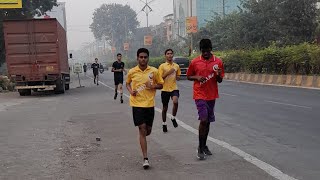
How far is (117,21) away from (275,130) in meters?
120

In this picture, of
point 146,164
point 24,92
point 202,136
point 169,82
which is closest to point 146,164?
point 146,164

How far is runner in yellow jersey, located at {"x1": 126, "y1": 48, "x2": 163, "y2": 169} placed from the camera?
20.9 ft

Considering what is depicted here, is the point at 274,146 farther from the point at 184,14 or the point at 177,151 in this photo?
the point at 184,14

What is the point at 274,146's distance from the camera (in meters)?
7.47

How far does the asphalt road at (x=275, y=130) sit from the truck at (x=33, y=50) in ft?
29.6

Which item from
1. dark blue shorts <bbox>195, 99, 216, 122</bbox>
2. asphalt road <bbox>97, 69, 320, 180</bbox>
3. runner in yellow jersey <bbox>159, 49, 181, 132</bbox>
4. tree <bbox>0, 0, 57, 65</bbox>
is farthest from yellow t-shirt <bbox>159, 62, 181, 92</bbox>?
tree <bbox>0, 0, 57, 65</bbox>

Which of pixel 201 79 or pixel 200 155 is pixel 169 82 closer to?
pixel 201 79

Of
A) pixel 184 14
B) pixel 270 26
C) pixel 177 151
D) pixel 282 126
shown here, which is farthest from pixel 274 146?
pixel 184 14

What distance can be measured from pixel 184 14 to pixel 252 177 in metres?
96.2

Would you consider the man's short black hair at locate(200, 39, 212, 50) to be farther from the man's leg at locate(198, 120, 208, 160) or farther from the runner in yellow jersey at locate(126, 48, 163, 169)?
the man's leg at locate(198, 120, 208, 160)

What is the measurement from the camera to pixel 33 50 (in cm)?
2155

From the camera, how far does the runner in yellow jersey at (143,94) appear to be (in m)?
6.37

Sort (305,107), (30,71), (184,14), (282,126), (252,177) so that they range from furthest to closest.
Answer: (184,14) < (30,71) < (305,107) < (282,126) < (252,177)

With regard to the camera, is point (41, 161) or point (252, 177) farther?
point (41, 161)
